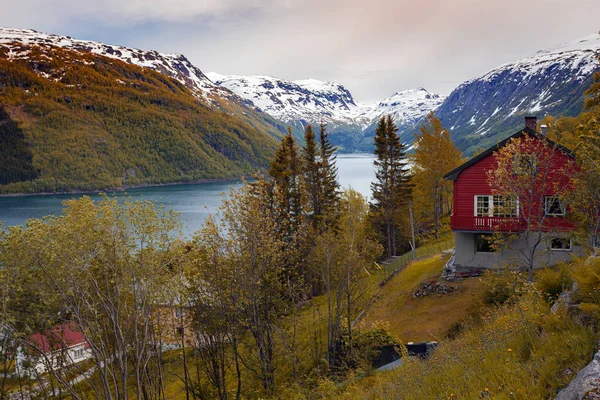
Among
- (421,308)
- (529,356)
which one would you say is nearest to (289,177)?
(421,308)

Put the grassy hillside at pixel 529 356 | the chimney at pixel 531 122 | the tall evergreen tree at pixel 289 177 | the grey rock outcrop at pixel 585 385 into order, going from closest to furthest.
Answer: the grey rock outcrop at pixel 585 385
the grassy hillside at pixel 529 356
the chimney at pixel 531 122
the tall evergreen tree at pixel 289 177

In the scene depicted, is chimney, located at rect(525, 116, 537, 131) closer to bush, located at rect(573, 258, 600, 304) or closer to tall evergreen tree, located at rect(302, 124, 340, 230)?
tall evergreen tree, located at rect(302, 124, 340, 230)

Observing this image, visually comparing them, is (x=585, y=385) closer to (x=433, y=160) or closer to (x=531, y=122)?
(x=531, y=122)

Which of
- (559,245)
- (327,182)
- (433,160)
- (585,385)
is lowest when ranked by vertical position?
(559,245)

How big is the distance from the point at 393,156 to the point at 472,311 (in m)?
28.8

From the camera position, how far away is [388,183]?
51.3 metres

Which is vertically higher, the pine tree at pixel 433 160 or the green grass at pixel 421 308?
the pine tree at pixel 433 160

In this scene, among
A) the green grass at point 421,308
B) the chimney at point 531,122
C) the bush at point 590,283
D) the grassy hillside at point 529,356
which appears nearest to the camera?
the grassy hillside at point 529,356

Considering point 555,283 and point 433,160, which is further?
point 433,160

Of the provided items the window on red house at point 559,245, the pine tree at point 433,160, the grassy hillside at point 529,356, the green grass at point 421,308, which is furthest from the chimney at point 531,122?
the pine tree at point 433,160

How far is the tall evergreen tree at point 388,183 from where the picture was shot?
48.9 metres

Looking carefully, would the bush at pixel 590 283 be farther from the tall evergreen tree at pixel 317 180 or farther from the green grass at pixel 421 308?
the tall evergreen tree at pixel 317 180

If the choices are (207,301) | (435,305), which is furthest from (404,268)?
(207,301)

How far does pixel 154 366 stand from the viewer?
2595 cm
